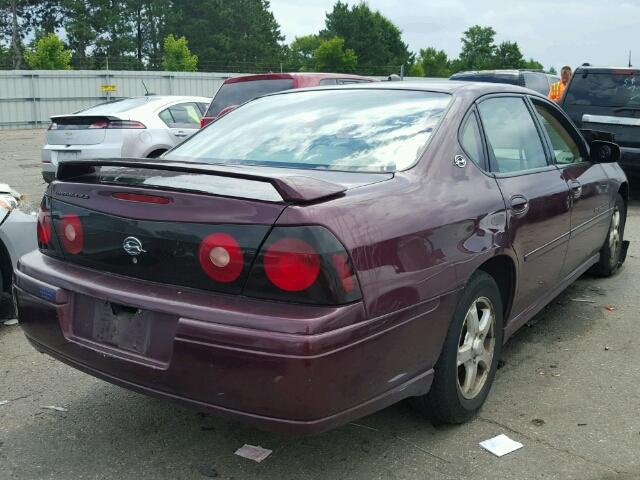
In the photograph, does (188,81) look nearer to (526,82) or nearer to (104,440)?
(526,82)

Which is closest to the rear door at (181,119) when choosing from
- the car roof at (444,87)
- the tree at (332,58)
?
the car roof at (444,87)

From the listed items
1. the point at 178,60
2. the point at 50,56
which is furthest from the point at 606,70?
the point at 178,60

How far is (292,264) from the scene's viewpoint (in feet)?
7.53

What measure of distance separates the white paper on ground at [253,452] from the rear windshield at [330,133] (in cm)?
127

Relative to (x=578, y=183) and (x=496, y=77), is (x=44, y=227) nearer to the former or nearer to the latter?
(x=578, y=183)

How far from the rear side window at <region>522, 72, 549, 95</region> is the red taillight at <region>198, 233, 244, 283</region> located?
13551mm

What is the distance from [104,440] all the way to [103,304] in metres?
0.78

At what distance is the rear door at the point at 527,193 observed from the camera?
3.42m

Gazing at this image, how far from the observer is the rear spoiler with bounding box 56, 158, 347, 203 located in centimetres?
235

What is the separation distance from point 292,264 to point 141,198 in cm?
71

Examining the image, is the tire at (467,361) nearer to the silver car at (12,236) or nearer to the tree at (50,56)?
the silver car at (12,236)

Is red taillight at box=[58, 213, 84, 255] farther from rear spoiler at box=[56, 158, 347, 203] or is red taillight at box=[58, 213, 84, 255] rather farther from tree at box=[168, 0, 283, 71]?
tree at box=[168, 0, 283, 71]

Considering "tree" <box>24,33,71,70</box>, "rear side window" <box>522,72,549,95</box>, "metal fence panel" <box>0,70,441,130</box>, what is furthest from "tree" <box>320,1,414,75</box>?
"rear side window" <box>522,72,549,95</box>

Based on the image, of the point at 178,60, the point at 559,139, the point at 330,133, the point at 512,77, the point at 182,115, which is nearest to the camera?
the point at 330,133
